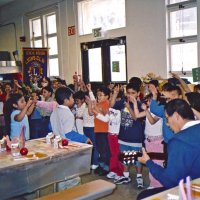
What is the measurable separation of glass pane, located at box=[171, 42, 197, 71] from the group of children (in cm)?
152

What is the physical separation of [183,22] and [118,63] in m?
1.77

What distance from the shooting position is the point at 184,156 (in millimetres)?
2068

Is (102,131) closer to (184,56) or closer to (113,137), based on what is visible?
(113,137)

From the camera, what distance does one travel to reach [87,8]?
26.6ft

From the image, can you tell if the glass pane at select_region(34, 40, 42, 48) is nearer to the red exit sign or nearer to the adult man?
the red exit sign

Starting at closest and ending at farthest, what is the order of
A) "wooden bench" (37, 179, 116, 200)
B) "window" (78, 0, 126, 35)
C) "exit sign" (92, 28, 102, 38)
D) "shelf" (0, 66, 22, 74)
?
"wooden bench" (37, 179, 116, 200), "window" (78, 0, 126, 35), "exit sign" (92, 28, 102, 38), "shelf" (0, 66, 22, 74)

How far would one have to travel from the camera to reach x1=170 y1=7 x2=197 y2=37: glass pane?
585 cm

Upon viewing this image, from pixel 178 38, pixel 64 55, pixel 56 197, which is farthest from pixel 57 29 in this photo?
pixel 56 197

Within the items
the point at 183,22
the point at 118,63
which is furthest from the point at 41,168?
the point at 118,63

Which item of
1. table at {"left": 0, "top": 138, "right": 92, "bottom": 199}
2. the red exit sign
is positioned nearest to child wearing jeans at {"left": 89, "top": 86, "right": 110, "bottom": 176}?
table at {"left": 0, "top": 138, "right": 92, "bottom": 199}

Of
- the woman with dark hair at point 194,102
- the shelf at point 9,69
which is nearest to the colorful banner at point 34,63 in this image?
the shelf at point 9,69

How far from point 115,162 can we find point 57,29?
18.0ft

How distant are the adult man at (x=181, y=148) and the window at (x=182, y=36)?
3.84 metres

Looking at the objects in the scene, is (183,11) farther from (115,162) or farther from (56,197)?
(56,197)
